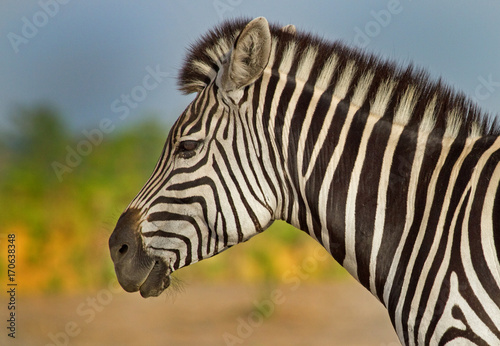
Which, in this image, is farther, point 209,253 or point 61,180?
point 61,180

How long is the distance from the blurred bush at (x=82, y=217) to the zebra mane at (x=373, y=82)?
29.0 feet

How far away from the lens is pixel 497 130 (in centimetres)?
328

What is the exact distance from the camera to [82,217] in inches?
551

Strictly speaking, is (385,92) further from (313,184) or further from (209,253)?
(209,253)

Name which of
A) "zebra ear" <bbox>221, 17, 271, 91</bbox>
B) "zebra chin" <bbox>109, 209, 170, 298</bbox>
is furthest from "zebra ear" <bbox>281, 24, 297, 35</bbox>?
"zebra chin" <bbox>109, 209, 170, 298</bbox>

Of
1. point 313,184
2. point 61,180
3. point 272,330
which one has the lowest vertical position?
point 61,180

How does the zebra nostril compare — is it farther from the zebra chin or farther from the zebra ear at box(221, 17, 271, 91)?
the zebra ear at box(221, 17, 271, 91)

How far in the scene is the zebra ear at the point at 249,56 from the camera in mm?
3404

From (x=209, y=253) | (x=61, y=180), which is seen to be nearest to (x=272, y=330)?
(x=61, y=180)

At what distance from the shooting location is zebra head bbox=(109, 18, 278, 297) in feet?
11.7

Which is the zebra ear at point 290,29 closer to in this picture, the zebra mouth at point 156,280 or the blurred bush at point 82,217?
the zebra mouth at point 156,280

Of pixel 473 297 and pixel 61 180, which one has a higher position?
pixel 473 297

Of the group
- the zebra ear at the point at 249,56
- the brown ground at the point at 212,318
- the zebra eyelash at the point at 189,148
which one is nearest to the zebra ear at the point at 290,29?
the zebra ear at the point at 249,56

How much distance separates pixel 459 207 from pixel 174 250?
5.84ft
